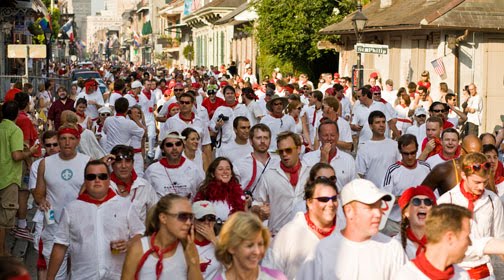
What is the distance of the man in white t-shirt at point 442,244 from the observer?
5336 mm

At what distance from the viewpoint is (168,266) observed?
649 cm

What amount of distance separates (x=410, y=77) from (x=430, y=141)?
18735 mm

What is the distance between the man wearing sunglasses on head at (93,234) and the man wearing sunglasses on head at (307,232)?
4.61 feet

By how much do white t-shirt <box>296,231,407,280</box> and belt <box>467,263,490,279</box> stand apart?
5.26 ft

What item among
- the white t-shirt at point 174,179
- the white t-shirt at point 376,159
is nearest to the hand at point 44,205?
the white t-shirt at point 174,179

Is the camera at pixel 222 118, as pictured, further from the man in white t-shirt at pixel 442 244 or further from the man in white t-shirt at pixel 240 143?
the man in white t-shirt at pixel 442 244

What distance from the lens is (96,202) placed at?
7887 millimetres

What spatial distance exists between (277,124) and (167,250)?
877cm

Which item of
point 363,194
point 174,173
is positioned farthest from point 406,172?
point 363,194

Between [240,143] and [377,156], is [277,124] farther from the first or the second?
[377,156]

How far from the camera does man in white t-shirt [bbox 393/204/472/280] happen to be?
5.34 m

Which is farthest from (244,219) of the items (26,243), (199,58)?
(199,58)

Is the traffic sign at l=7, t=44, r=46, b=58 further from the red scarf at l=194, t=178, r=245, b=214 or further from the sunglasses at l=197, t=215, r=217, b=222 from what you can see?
the sunglasses at l=197, t=215, r=217, b=222

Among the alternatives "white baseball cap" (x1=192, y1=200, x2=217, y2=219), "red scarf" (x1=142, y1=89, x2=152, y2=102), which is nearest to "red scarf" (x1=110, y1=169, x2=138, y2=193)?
"white baseball cap" (x1=192, y1=200, x2=217, y2=219)
